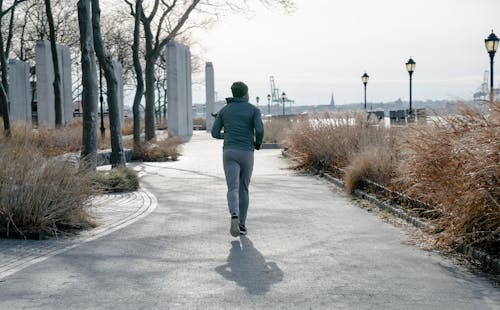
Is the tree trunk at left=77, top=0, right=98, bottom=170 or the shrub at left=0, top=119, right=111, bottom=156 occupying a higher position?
the tree trunk at left=77, top=0, right=98, bottom=170

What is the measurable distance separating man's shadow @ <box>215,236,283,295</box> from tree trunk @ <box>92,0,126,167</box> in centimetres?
973

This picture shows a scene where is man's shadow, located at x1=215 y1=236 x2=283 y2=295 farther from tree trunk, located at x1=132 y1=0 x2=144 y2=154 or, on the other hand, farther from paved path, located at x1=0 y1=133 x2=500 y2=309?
tree trunk, located at x1=132 y1=0 x2=144 y2=154

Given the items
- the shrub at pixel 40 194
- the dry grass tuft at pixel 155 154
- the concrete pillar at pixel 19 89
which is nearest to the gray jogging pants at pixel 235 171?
A: the shrub at pixel 40 194

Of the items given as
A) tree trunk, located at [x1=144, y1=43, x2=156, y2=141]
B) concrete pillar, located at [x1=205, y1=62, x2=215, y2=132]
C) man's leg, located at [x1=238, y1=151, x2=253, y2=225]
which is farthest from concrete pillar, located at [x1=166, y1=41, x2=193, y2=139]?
man's leg, located at [x1=238, y1=151, x2=253, y2=225]

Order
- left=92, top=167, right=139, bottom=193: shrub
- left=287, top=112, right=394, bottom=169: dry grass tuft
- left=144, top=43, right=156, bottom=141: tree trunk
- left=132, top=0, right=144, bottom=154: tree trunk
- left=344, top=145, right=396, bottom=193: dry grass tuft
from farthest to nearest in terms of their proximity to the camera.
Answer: left=144, top=43, right=156, bottom=141: tree trunk → left=132, top=0, right=144, bottom=154: tree trunk → left=287, top=112, right=394, bottom=169: dry grass tuft → left=92, top=167, right=139, bottom=193: shrub → left=344, top=145, right=396, bottom=193: dry grass tuft

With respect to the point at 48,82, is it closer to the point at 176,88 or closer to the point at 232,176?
the point at 176,88

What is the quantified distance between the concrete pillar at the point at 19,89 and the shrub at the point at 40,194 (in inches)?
1395

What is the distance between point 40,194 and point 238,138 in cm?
260

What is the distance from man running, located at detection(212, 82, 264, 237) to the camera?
8.68 metres

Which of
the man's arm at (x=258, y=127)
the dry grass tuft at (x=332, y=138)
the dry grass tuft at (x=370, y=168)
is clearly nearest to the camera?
the man's arm at (x=258, y=127)

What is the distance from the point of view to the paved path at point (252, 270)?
558cm

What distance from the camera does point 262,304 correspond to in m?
5.46

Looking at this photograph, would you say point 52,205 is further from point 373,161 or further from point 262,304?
point 373,161

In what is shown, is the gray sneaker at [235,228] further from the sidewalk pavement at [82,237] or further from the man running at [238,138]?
the sidewalk pavement at [82,237]
